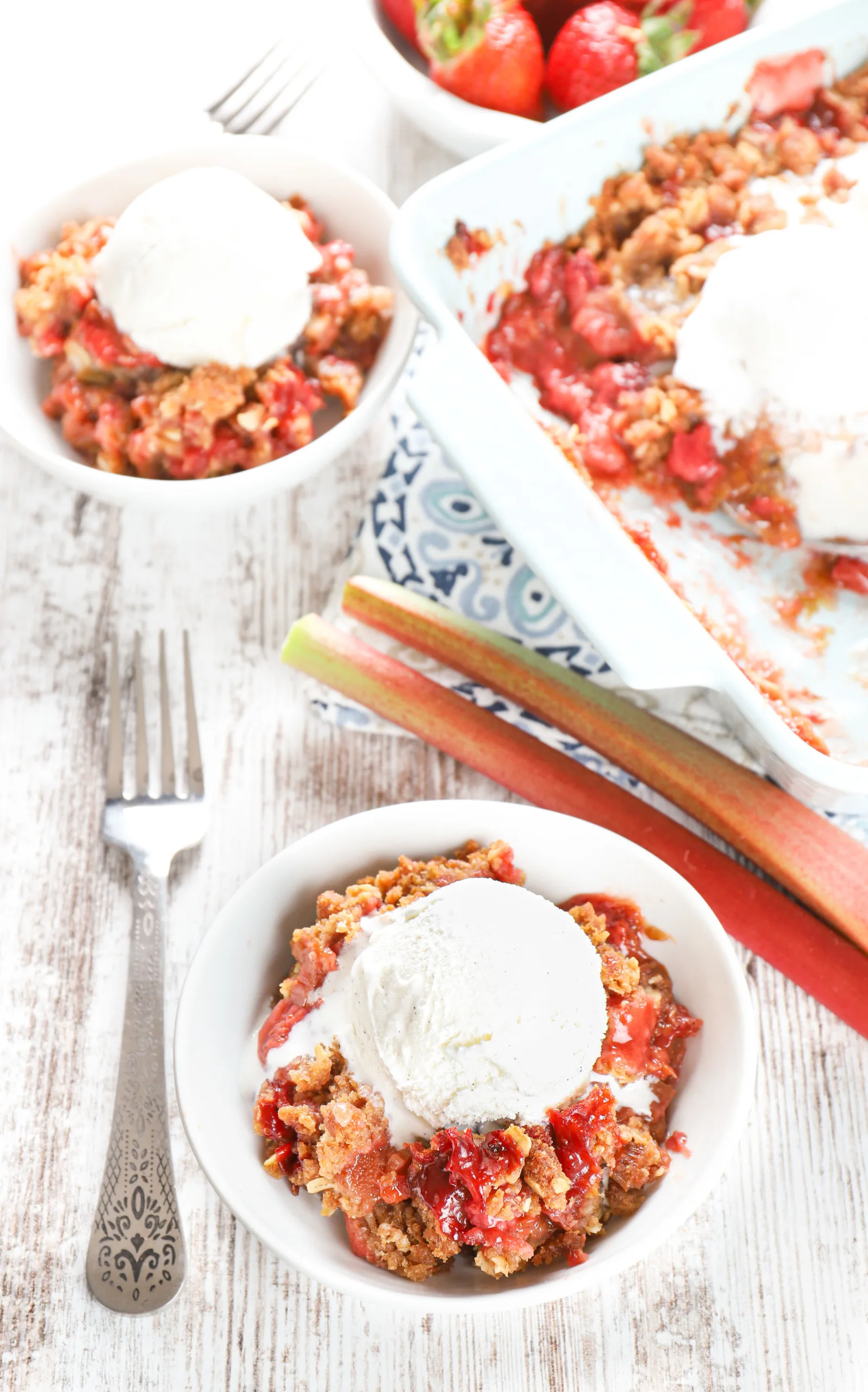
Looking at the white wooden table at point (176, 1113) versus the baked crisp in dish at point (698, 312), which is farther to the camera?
the baked crisp in dish at point (698, 312)

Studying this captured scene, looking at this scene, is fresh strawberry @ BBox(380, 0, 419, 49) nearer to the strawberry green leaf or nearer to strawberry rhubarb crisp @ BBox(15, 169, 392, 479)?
the strawberry green leaf

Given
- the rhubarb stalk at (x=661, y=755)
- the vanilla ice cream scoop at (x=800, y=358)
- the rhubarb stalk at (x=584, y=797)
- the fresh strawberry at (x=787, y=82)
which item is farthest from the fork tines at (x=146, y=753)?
the fresh strawberry at (x=787, y=82)

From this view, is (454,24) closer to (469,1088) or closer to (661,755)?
(661,755)

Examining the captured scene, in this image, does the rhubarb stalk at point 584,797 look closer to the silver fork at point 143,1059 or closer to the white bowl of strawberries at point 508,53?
the silver fork at point 143,1059

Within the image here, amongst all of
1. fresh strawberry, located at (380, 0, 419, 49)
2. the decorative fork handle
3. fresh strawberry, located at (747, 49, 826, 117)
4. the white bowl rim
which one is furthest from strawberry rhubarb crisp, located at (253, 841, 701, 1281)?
fresh strawberry, located at (380, 0, 419, 49)

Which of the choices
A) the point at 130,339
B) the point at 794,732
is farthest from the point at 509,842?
the point at 130,339

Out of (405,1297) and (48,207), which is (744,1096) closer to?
(405,1297)
